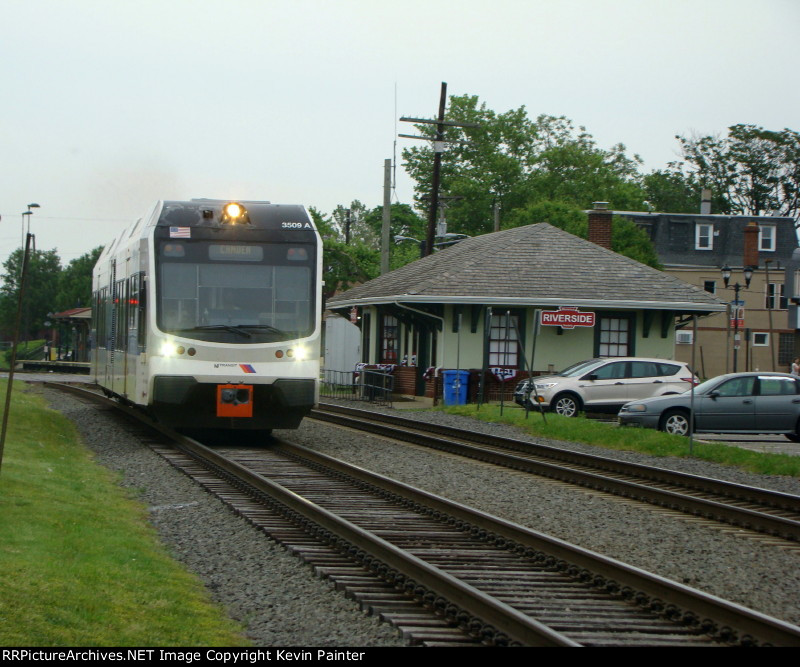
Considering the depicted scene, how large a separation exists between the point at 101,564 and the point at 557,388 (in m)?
19.4

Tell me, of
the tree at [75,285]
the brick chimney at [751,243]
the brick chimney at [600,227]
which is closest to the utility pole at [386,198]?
the brick chimney at [600,227]

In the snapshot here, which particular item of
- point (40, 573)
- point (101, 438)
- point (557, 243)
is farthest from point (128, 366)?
point (557, 243)

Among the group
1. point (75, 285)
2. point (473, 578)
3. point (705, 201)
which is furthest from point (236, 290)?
point (75, 285)

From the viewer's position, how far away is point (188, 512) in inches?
427

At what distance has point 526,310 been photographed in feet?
106

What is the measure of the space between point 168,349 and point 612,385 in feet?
44.5

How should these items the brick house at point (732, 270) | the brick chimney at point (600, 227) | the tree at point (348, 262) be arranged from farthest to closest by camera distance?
the tree at point (348, 262) < the brick house at point (732, 270) < the brick chimney at point (600, 227)

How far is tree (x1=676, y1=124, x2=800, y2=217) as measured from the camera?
3302 inches

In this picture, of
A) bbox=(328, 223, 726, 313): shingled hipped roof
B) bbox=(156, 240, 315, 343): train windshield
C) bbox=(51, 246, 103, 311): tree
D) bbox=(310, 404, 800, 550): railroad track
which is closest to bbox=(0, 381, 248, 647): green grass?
bbox=(156, 240, 315, 343): train windshield

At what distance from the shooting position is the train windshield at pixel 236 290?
1583 centimetres

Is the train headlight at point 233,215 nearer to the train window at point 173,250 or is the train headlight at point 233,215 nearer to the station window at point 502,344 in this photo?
the train window at point 173,250

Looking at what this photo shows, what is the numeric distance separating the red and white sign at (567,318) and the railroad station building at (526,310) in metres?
0.03

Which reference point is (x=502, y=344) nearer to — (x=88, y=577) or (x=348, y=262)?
(x=88, y=577)

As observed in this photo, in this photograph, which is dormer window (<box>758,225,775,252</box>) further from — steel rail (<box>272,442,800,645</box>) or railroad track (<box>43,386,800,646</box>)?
steel rail (<box>272,442,800,645</box>)
